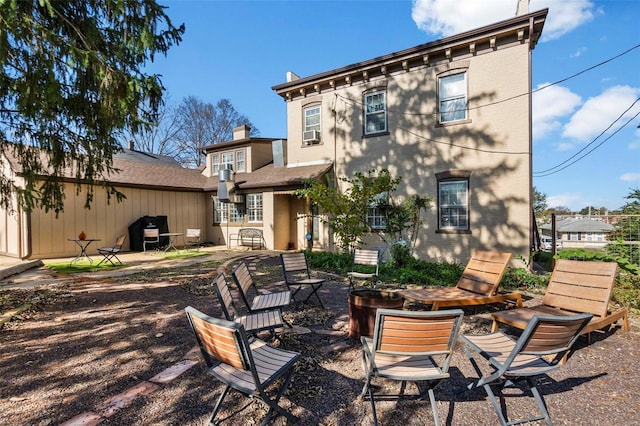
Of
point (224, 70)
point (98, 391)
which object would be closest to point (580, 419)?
point (98, 391)

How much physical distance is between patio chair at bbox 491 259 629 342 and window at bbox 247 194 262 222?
12022 millimetres

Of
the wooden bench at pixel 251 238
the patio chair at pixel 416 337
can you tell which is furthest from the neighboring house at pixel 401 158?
the patio chair at pixel 416 337

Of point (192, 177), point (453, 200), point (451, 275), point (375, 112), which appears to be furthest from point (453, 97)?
point (192, 177)

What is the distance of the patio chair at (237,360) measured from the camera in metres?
2.24

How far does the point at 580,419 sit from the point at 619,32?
1134 cm

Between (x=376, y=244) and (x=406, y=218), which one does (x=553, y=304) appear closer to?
(x=406, y=218)

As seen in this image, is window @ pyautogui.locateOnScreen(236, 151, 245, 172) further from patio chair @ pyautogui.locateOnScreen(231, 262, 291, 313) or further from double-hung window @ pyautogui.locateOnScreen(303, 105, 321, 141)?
patio chair @ pyautogui.locateOnScreen(231, 262, 291, 313)

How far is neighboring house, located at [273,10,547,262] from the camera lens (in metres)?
9.45

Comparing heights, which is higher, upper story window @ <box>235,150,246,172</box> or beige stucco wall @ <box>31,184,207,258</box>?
upper story window @ <box>235,150,246,172</box>

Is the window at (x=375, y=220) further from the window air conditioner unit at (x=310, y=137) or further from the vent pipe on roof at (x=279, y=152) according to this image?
the vent pipe on roof at (x=279, y=152)

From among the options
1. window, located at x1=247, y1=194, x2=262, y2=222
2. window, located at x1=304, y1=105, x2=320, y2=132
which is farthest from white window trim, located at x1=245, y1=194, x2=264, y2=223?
window, located at x1=304, y1=105, x2=320, y2=132

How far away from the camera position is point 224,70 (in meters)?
15.0

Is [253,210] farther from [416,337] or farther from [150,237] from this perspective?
[416,337]

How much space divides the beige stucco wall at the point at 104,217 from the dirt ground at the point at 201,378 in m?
7.50
